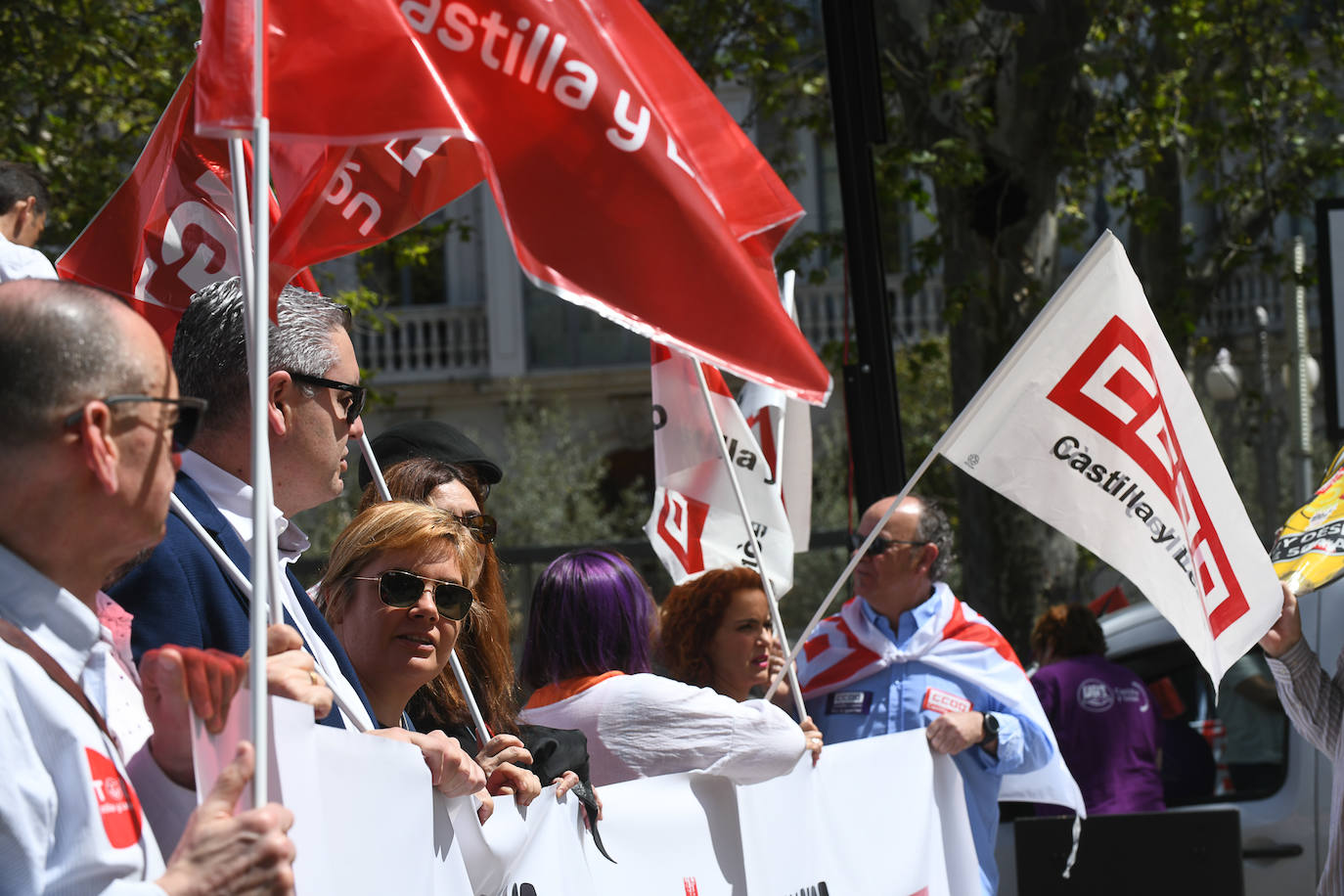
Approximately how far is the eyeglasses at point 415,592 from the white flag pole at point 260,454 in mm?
664

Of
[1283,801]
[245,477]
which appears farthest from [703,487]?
[1283,801]

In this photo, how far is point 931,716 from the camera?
15.4ft

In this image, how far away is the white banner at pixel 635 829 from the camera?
215cm

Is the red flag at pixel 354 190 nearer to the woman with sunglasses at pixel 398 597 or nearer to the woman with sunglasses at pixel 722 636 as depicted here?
the woman with sunglasses at pixel 398 597

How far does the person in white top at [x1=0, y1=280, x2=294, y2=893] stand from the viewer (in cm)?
161

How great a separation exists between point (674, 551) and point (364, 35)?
278 cm

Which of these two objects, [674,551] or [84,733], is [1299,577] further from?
[84,733]

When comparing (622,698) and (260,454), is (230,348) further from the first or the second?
(622,698)

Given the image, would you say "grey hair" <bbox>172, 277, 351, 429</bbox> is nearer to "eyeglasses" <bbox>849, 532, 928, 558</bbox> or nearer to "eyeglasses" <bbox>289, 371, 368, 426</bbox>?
"eyeglasses" <bbox>289, 371, 368, 426</bbox>

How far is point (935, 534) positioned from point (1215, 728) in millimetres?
2427

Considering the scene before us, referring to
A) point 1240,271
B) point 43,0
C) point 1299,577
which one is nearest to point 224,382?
point 1299,577

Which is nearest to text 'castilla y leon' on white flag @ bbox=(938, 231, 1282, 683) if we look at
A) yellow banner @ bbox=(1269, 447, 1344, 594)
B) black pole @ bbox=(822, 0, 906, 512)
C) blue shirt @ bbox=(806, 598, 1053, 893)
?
yellow banner @ bbox=(1269, 447, 1344, 594)

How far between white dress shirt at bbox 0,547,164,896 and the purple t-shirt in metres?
4.97

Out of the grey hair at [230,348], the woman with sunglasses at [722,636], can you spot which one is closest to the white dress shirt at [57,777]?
the grey hair at [230,348]
